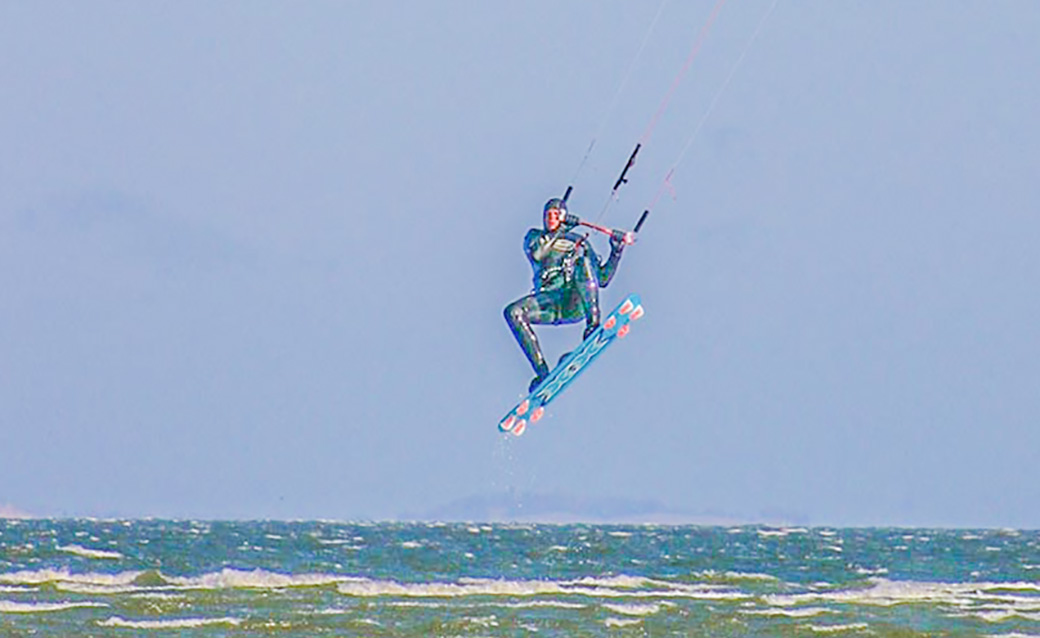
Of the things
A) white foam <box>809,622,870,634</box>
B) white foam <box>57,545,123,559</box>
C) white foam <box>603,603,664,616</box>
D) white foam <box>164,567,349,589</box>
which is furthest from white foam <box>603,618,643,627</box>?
white foam <box>57,545,123,559</box>

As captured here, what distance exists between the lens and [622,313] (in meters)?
22.2

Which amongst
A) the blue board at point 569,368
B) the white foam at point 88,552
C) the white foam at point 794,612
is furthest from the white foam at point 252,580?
the blue board at point 569,368

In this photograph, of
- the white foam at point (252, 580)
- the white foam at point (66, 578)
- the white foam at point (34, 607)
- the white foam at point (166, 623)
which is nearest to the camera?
the white foam at point (166, 623)

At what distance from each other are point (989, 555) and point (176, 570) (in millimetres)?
30428

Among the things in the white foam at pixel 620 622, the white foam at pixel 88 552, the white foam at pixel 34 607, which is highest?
the white foam at pixel 88 552

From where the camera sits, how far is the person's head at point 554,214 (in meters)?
20.9

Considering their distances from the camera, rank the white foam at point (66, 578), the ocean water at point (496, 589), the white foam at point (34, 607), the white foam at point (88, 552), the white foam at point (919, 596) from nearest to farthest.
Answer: the ocean water at point (496, 589), the white foam at point (34, 607), the white foam at point (919, 596), the white foam at point (66, 578), the white foam at point (88, 552)

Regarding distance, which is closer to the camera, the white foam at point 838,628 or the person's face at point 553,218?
the person's face at point 553,218

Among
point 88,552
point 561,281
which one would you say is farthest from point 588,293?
point 88,552

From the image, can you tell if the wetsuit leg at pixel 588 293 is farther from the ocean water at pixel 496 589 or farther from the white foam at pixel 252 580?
the white foam at pixel 252 580

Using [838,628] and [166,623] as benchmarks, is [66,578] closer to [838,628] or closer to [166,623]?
[166,623]

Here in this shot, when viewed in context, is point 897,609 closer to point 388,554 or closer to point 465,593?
point 465,593

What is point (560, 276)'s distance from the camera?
21453 mm

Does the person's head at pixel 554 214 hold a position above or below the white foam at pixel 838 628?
above
